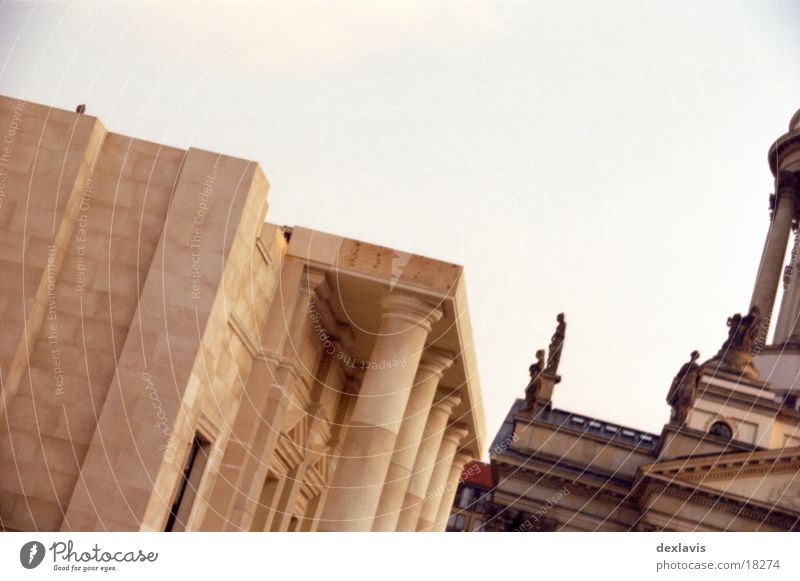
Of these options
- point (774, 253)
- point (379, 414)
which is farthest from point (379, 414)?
point (774, 253)

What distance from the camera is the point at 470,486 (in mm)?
131625

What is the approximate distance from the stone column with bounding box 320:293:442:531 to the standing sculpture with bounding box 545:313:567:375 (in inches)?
1212

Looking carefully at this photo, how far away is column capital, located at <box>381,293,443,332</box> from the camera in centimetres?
2959

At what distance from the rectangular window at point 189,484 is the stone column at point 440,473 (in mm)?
18647

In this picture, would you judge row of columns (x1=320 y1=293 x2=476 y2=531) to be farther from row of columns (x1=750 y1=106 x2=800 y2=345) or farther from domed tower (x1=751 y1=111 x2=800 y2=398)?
row of columns (x1=750 y1=106 x2=800 y2=345)

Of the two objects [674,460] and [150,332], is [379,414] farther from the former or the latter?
[674,460]

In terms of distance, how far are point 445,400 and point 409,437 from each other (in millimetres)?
5359

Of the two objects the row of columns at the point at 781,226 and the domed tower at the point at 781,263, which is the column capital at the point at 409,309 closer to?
the domed tower at the point at 781,263

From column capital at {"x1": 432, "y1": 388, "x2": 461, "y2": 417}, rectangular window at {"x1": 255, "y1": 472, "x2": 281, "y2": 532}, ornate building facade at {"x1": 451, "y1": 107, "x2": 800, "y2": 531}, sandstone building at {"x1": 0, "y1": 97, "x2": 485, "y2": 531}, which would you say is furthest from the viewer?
ornate building facade at {"x1": 451, "y1": 107, "x2": 800, "y2": 531}

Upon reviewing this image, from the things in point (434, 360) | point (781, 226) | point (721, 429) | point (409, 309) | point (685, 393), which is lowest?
point (409, 309)

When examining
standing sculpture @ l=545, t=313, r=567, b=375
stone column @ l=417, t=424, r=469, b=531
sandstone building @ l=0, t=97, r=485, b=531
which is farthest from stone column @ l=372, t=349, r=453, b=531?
standing sculpture @ l=545, t=313, r=567, b=375

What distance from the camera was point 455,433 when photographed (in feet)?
145
